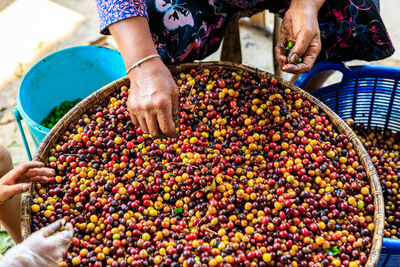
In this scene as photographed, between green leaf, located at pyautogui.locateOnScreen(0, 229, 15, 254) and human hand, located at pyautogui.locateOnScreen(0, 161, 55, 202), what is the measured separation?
3.07 ft

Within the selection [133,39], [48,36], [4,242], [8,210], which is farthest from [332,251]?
[48,36]

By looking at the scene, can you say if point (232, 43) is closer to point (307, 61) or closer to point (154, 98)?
point (307, 61)

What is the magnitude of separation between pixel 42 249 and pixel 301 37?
1.43 m

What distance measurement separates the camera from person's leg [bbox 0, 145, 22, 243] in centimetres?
194

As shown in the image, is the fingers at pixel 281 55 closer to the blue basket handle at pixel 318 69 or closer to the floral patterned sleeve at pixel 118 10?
the blue basket handle at pixel 318 69

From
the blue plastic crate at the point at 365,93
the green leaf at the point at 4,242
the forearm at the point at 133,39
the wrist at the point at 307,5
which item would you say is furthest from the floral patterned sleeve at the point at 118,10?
the green leaf at the point at 4,242

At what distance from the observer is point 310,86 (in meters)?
2.62

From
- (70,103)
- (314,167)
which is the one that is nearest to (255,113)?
(314,167)

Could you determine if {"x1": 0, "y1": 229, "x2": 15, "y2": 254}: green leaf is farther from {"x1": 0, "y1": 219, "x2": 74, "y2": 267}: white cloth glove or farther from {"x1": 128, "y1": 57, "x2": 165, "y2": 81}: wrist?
{"x1": 128, "y1": 57, "x2": 165, "y2": 81}: wrist

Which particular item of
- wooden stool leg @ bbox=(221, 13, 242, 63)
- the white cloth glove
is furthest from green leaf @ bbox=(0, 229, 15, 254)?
wooden stool leg @ bbox=(221, 13, 242, 63)

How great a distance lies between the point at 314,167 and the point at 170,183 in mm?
658

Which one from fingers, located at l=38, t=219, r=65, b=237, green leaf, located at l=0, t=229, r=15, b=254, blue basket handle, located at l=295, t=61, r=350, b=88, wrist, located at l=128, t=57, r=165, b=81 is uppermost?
wrist, located at l=128, t=57, r=165, b=81

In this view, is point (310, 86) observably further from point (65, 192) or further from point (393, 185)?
point (65, 192)

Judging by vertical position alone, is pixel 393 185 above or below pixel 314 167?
below
